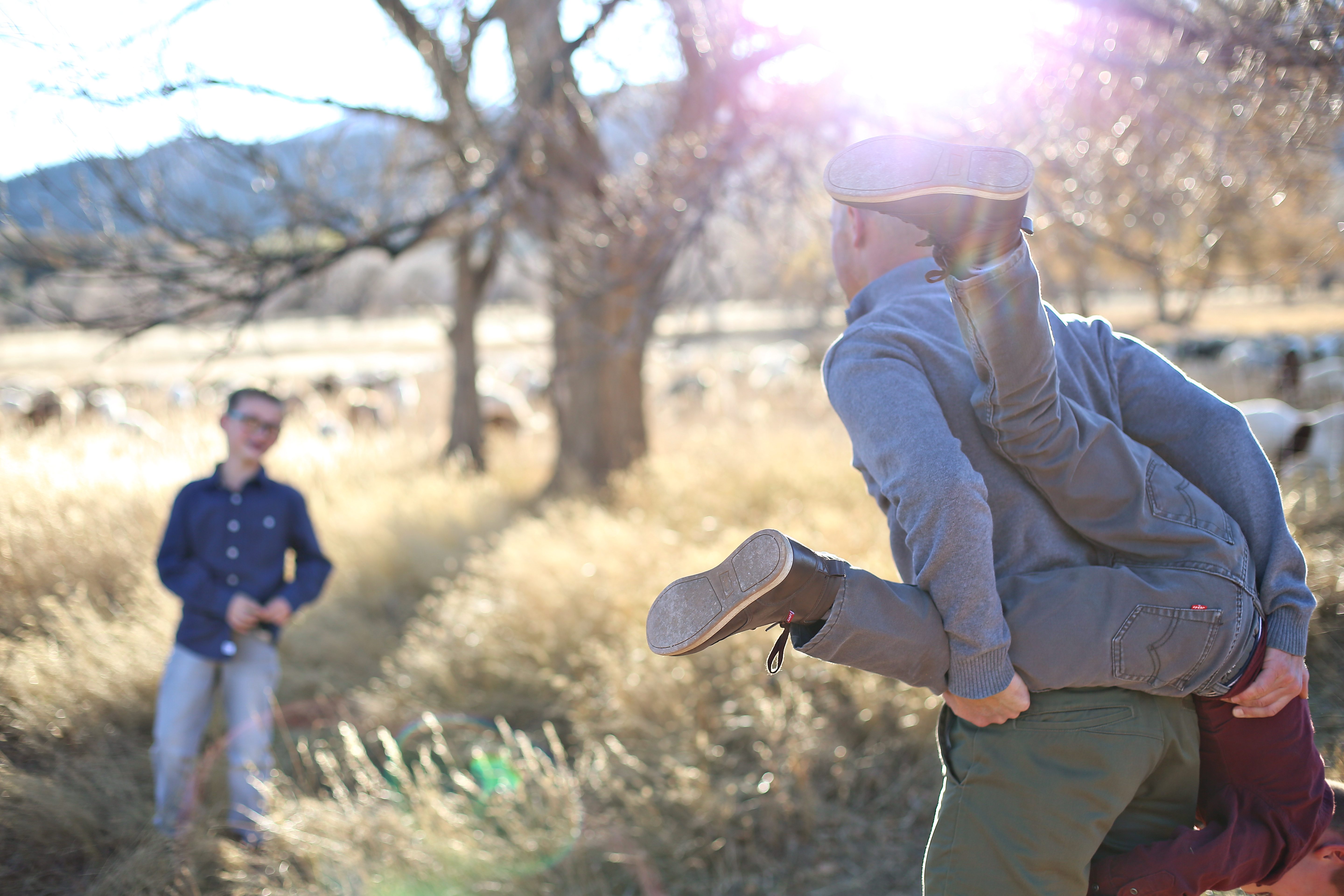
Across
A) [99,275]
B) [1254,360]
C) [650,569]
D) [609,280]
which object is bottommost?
[1254,360]

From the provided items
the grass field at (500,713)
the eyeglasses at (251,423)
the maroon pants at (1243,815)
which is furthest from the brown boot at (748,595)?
the eyeglasses at (251,423)

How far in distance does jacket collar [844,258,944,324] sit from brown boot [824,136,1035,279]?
32 cm

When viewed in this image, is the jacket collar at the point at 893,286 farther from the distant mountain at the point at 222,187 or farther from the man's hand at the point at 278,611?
the distant mountain at the point at 222,187

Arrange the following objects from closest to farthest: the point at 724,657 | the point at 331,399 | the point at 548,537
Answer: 1. the point at 724,657
2. the point at 548,537
3. the point at 331,399

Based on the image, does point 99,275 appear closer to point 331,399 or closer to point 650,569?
point 650,569

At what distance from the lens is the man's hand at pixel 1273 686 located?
1577 millimetres

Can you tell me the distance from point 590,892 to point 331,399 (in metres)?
15.6

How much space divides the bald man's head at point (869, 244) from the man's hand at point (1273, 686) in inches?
40.5

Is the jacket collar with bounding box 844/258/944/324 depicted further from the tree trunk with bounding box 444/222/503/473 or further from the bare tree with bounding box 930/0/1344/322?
the tree trunk with bounding box 444/222/503/473

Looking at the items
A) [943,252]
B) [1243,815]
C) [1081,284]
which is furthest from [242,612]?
[1081,284]

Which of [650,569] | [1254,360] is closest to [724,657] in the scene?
[650,569]

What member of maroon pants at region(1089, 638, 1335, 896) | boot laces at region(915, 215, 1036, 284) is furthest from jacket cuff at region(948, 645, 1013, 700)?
boot laces at region(915, 215, 1036, 284)

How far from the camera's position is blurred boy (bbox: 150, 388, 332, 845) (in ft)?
11.1

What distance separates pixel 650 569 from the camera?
468cm
